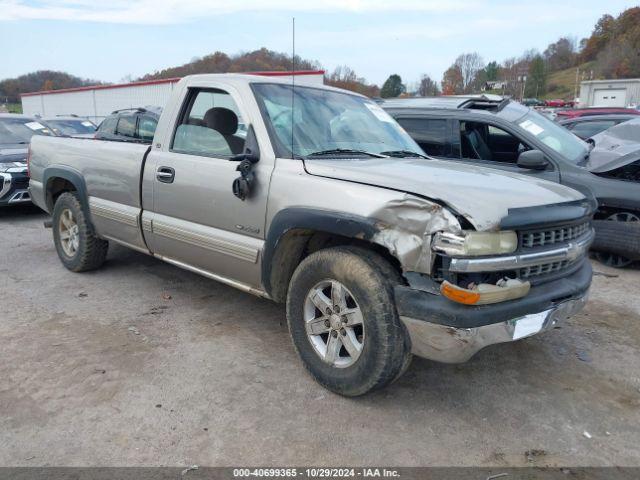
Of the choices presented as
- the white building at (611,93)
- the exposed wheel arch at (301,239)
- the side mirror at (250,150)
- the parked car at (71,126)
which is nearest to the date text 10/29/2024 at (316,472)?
the exposed wheel arch at (301,239)

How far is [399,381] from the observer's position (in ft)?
10.7

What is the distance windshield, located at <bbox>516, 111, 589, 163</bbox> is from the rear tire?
4696mm

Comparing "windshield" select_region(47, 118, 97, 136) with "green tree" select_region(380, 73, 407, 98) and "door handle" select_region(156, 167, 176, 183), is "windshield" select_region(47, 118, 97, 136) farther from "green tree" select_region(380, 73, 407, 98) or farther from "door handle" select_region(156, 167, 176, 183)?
"green tree" select_region(380, 73, 407, 98)

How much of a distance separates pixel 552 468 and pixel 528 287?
872mm

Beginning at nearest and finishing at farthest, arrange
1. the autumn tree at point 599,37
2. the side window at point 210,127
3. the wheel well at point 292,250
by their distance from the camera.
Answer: the wheel well at point 292,250, the side window at point 210,127, the autumn tree at point 599,37

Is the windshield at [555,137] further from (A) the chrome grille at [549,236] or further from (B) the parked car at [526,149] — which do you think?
(A) the chrome grille at [549,236]

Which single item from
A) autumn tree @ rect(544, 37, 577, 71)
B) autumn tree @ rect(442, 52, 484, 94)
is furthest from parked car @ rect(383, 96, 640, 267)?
autumn tree @ rect(544, 37, 577, 71)

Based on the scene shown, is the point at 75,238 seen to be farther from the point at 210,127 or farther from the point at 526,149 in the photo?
the point at 526,149

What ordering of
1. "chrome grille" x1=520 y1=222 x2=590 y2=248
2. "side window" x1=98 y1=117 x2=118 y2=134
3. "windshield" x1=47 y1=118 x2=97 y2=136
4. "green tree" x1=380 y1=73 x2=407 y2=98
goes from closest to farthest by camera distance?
"chrome grille" x1=520 y1=222 x2=590 y2=248
"side window" x1=98 y1=117 x2=118 y2=134
"windshield" x1=47 y1=118 x2=97 y2=136
"green tree" x1=380 y1=73 x2=407 y2=98

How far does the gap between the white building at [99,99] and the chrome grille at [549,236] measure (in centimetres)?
2043

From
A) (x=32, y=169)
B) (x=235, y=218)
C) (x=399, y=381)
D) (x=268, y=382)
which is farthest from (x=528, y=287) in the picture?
(x=32, y=169)

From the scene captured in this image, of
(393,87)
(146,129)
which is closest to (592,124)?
(146,129)

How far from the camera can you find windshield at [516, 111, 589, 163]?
5.73 meters

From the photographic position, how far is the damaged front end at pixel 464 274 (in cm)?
247
